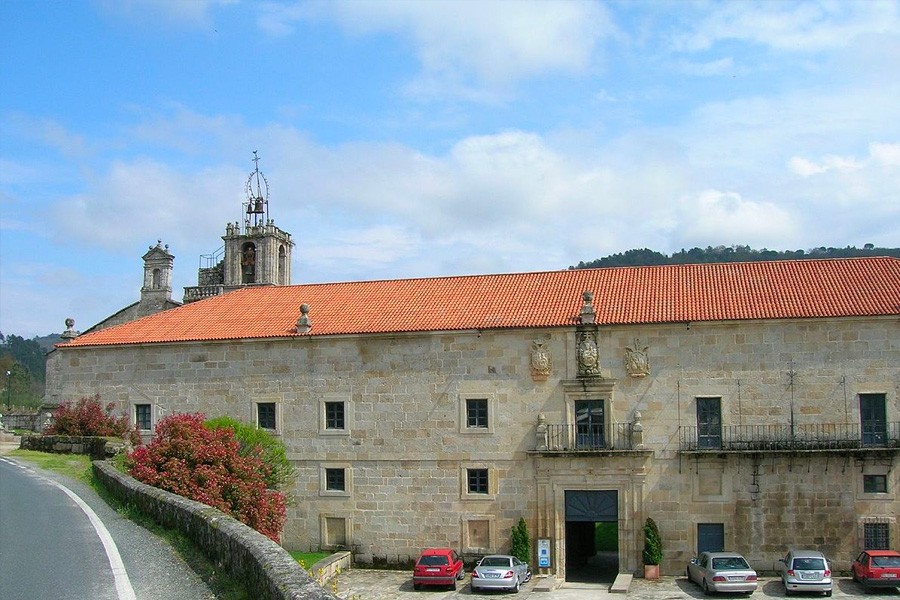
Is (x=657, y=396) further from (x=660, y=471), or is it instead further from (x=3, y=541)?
(x=3, y=541)

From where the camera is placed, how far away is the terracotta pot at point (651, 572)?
29.2 meters

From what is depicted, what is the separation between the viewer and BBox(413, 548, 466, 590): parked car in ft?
92.3

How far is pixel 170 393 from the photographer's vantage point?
115ft

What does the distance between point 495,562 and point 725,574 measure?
659cm

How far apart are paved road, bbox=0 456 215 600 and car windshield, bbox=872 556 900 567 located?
2036 cm

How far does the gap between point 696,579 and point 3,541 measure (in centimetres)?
2001

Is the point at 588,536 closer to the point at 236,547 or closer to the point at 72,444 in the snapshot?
the point at 72,444

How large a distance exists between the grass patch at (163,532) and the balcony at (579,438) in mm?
13326

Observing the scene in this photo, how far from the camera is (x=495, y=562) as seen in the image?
28000 millimetres

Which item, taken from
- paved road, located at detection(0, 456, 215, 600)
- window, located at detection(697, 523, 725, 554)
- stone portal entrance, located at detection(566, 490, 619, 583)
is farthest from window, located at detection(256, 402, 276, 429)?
window, located at detection(697, 523, 725, 554)

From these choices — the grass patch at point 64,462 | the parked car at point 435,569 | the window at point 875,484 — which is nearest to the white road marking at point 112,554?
the grass patch at point 64,462

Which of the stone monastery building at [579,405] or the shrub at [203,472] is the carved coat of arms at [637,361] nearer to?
the stone monastery building at [579,405]

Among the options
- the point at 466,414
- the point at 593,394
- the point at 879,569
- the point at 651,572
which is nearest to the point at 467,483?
the point at 466,414

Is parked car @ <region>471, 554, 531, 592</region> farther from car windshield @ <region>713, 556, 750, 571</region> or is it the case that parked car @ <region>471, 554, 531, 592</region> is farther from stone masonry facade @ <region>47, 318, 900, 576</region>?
car windshield @ <region>713, 556, 750, 571</region>
